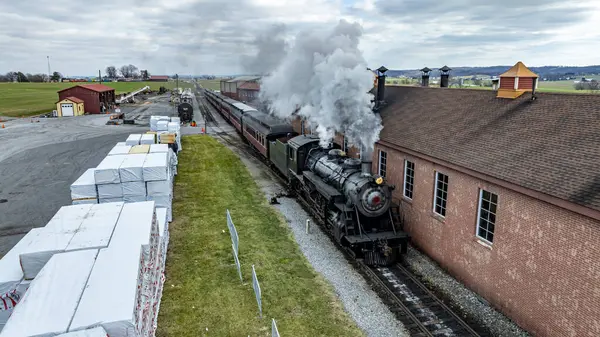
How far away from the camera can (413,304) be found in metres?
10.5

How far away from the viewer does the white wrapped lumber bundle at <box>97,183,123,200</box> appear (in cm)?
1442

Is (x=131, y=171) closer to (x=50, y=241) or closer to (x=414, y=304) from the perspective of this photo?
(x=50, y=241)

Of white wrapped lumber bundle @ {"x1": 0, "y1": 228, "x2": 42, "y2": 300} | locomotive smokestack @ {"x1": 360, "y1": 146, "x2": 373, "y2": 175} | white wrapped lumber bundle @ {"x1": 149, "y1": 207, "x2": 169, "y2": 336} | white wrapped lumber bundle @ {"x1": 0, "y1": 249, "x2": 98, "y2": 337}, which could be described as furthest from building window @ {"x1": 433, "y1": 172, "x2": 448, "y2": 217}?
white wrapped lumber bundle @ {"x1": 0, "y1": 228, "x2": 42, "y2": 300}

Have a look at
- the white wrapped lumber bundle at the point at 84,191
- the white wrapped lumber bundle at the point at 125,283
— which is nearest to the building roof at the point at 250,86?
the white wrapped lumber bundle at the point at 84,191

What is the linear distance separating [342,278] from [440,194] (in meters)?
4.21

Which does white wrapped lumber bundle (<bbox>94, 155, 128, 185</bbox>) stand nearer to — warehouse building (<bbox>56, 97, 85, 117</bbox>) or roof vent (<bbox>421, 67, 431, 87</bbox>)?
roof vent (<bbox>421, 67, 431, 87</bbox>)

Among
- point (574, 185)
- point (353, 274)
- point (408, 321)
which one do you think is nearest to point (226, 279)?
point (353, 274)

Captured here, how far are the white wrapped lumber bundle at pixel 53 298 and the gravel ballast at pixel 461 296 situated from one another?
9.07 metres

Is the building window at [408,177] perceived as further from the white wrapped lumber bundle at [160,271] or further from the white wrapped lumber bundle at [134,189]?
the white wrapped lumber bundle at [134,189]

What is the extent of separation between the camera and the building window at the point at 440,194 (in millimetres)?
12327

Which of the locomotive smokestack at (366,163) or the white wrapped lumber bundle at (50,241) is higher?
the locomotive smokestack at (366,163)

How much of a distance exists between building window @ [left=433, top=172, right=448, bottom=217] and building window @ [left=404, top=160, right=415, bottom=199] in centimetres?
136

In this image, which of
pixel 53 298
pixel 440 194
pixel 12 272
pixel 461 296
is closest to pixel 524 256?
pixel 461 296

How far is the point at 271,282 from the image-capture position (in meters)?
11.7
